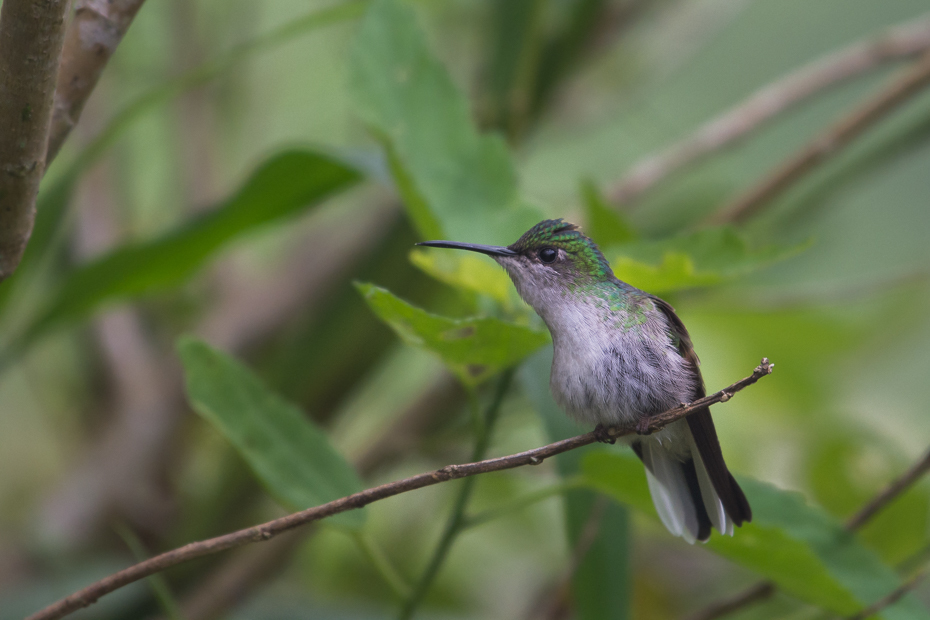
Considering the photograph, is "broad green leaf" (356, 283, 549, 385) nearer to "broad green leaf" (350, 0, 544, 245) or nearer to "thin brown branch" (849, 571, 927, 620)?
"broad green leaf" (350, 0, 544, 245)

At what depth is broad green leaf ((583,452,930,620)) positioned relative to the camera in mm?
1089

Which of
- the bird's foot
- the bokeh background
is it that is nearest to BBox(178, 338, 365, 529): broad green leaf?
the bokeh background

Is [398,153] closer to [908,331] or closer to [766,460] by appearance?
[766,460]

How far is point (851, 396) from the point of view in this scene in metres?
2.85

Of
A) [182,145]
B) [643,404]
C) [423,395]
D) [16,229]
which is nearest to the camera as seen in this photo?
[16,229]

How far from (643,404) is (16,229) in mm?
856

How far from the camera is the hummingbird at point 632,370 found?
3.82 feet

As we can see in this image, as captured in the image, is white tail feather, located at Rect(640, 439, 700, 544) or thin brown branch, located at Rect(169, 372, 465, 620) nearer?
white tail feather, located at Rect(640, 439, 700, 544)

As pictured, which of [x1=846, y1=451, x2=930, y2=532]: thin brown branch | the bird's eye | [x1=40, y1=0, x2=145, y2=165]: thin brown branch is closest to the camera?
[x1=40, y1=0, x2=145, y2=165]: thin brown branch

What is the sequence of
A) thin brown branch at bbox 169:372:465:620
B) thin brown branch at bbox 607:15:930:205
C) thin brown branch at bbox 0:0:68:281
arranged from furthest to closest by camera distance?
1. thin brown branch at bbox 607:15:930:205
2. thin brown branch at bbox 169:372:465:620
3. thin brown branch at bbox 0:0:68:281

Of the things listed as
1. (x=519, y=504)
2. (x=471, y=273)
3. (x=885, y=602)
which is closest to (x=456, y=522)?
(x=519, y=504)

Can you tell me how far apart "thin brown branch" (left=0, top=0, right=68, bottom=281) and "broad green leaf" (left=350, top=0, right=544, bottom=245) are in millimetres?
572

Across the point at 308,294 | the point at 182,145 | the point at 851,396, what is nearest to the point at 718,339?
the point at 851,396

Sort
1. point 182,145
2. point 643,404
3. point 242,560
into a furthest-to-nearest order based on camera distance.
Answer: point 182,145
point 242,560
point 643,404
